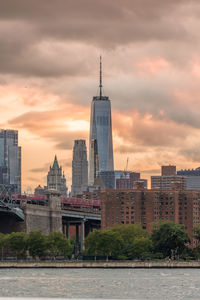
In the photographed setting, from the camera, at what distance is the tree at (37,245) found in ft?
592

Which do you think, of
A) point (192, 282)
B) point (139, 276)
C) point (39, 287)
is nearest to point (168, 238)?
point (139, 276)

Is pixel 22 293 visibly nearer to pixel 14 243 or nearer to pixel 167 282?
pixel 167 282

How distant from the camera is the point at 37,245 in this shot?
593ft

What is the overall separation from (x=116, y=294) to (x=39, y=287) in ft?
41.6

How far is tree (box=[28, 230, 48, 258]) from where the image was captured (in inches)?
7106

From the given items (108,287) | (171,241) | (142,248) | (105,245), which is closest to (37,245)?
(105,245)

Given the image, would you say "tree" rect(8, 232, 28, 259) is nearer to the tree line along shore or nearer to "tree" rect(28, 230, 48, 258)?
the tree line along shore

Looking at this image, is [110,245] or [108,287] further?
[110,245]

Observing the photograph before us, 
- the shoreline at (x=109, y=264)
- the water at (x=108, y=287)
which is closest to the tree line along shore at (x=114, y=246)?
the shoreline at (x=109, y=264)

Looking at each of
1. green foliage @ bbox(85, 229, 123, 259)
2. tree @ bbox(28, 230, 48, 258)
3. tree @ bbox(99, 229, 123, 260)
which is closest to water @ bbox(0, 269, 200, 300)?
tree @ bbox(99, 229, 123, 260)

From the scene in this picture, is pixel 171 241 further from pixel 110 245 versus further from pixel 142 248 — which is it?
pixel 110 245

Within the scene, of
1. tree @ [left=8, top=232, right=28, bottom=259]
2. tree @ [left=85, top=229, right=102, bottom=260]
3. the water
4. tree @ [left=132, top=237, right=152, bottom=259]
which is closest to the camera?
the water

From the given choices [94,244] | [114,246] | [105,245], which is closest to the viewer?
[114,246]

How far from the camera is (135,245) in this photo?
177000 millimetres
